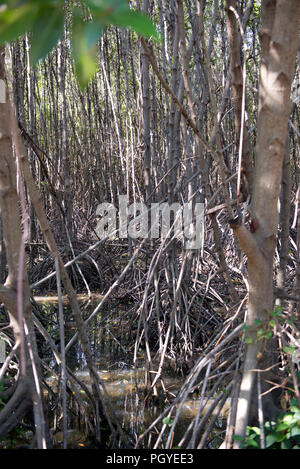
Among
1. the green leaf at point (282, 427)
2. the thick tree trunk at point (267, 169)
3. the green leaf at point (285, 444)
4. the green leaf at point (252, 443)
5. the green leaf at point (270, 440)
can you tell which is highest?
the thick tree trunk at point (267, 169)

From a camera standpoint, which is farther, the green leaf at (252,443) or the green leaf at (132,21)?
the green leaf at (252,443)

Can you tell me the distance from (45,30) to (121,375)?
254cm

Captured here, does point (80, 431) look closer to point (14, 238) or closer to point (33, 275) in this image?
point (14, 238)

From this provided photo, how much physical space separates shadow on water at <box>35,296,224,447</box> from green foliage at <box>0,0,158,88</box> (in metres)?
1.66

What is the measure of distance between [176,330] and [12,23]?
2.57m

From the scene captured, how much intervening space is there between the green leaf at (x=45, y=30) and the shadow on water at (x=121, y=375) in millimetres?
1657

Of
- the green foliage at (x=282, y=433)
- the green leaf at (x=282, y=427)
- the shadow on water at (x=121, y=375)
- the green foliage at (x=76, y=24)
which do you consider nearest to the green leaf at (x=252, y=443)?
the green foliage at (x=282, y=433)

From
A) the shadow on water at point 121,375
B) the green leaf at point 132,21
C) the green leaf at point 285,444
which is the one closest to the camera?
the green leaf at point 132,21

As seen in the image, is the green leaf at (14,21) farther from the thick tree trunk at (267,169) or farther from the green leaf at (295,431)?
the green leaf at (295,431)

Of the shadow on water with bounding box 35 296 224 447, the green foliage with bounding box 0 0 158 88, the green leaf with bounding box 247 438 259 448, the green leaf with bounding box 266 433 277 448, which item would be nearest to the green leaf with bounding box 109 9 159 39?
the green foliage with bounding box 0 0 158 88

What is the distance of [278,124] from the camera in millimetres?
1380

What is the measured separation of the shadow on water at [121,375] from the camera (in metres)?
2.25

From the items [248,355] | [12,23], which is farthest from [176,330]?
[12,23]

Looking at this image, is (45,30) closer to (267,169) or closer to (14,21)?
(14,21)
